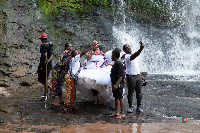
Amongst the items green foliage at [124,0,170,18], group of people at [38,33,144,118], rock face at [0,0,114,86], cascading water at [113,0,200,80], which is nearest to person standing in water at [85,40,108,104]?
group of people at [38,33,144,118]

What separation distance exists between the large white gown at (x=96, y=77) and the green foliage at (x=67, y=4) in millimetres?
9151

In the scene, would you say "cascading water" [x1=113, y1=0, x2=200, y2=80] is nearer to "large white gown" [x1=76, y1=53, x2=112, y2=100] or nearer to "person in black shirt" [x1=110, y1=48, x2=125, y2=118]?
"large white gown" [x1=76, y1=53, x2=112, y2=100]

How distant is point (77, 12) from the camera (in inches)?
→ 564

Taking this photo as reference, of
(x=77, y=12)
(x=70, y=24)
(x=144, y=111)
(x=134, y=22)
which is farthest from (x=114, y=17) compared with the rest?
(x=144, y=111)

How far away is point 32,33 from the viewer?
1120 centimetres

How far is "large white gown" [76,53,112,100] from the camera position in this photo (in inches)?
184

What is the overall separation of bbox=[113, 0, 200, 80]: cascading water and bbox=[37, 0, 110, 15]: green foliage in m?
1.91

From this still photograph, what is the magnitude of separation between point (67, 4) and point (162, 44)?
295 inches

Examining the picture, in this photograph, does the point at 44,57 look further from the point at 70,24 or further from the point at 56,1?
the point at 56,1

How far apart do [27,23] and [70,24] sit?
2.82 m

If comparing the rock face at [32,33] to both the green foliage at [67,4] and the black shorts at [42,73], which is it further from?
the black shorts at [42,73]

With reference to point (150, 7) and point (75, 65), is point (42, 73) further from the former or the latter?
point (150, 7)

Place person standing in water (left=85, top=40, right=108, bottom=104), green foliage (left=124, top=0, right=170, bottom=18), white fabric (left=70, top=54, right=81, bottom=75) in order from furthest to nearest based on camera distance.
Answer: green foliage (left=124, top=0, right=170, bottom=18), white fabric (left=70, top=54, right=81, bottom=75), person standing in water (left=85, top=40, right=108, bottom=104)

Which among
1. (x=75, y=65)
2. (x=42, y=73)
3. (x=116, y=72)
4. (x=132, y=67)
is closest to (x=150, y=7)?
(x=42, y=73)
